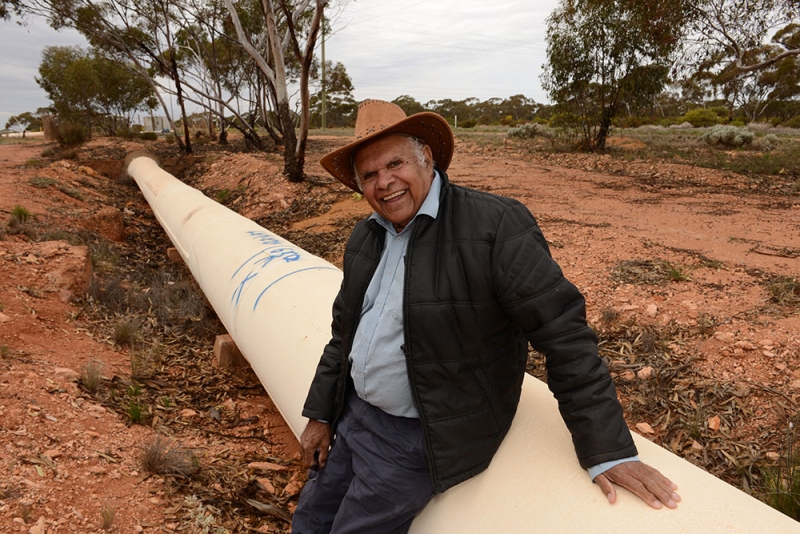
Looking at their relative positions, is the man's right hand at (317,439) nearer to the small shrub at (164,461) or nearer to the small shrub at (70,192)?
the small shrub at (164,461)

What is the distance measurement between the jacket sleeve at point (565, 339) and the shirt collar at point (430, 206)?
24 cm

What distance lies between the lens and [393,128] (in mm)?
1631

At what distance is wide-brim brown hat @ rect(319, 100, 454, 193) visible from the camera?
1.64 m

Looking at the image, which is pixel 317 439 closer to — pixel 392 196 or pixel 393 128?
pixel 392 196

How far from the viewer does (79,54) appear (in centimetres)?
2945

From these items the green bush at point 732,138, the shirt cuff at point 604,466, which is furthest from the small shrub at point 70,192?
the green bush at point 732,138

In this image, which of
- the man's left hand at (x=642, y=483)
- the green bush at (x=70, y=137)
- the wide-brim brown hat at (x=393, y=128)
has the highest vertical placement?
the green bush at (x=70, y=137)

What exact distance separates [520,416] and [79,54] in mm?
35944

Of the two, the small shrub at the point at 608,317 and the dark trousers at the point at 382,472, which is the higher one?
the dark trousers at the point at 382,472

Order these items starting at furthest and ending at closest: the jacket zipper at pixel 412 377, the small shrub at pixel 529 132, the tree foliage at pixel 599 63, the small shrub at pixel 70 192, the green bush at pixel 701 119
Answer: the green bush at pixel 701 119, the small shrub at pixel 529 132, the tree foliage at pixel 599 63, the small shrub at pixel 70 192, the jacket zipper at pixel 412 377

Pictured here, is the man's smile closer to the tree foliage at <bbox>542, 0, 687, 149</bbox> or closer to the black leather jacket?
the black leather jacket

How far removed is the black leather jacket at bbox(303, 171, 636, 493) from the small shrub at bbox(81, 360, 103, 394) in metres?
2.42

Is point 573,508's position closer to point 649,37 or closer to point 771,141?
point 649,37

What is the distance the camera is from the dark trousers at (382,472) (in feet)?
5.22
